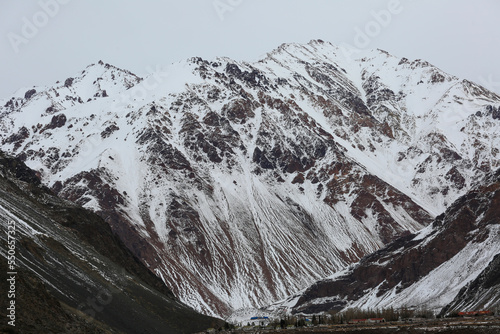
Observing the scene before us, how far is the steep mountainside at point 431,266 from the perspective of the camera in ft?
477

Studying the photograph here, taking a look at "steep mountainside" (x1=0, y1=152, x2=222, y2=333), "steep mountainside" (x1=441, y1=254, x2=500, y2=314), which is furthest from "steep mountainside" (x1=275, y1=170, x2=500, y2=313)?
"steep mountainside" (x1=0, y1=152, x2=222, y2=333)

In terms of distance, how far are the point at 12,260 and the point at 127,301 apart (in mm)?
21169

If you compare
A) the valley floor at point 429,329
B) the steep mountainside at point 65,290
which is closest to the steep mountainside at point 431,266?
the valley floor at point 429,329

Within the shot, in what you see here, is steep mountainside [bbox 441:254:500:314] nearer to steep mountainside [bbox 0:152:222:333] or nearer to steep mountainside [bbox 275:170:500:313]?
steep mountainside [bbox 275:170:500:313]

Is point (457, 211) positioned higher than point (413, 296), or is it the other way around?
point (457, 211)

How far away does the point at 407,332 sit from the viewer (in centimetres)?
6288

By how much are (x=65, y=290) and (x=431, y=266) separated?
127m

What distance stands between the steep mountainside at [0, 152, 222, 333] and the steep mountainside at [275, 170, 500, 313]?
6821 centimetres

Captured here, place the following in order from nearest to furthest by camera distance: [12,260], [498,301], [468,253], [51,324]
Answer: [51,324], [12,260], [498,301], [468,253]

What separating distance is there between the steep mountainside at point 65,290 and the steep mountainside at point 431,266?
68.2 metres

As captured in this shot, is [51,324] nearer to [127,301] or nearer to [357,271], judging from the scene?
[127,301]

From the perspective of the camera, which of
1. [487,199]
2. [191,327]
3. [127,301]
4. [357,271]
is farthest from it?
[357,271]

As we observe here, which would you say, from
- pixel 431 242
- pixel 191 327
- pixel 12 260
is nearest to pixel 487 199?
pixel 431 242

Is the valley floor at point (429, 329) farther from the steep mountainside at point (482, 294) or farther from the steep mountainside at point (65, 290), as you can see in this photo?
the steep mountainside at point (482, 294)
